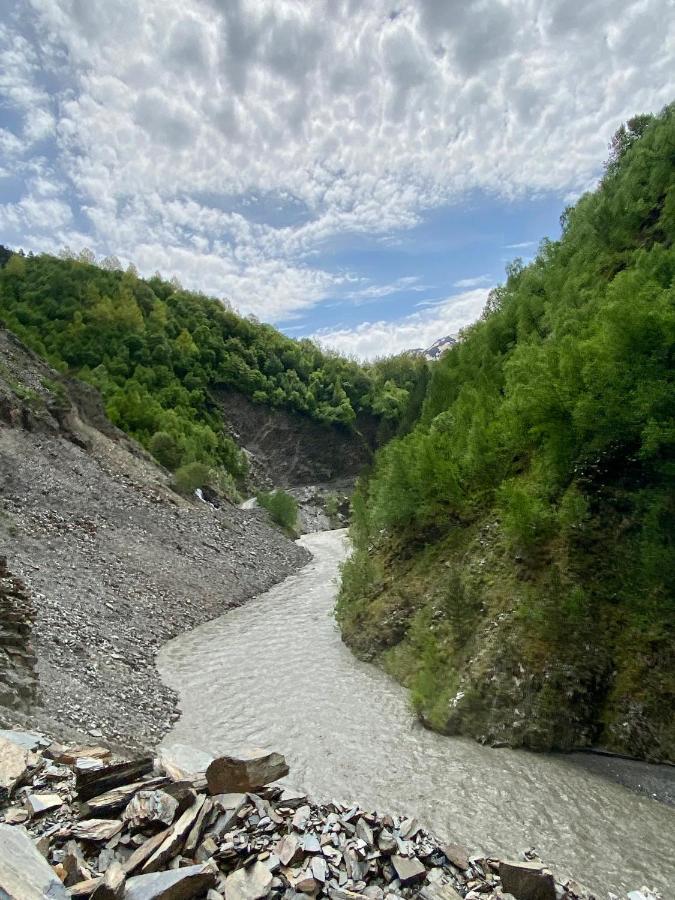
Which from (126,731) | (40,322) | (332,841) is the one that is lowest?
(126,731)

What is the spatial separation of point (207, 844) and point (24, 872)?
7.23ft

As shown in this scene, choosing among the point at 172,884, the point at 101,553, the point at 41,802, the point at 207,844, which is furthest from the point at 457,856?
the point at 101,553

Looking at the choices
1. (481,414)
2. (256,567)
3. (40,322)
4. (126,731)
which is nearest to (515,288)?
(481,414)

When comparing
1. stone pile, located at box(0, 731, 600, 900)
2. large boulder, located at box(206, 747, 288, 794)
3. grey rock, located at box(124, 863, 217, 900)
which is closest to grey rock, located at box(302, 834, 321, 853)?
stone pile, located at box(0, 731, 600, 900)

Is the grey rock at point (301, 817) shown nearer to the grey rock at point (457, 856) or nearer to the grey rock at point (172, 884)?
the grey rock at point (172, 884)

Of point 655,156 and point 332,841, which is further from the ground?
point 655,156

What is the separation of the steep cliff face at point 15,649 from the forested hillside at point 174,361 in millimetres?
49422

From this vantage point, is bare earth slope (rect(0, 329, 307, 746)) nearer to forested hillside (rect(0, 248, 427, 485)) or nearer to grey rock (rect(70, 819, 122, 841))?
grey rock (rect(70, 819, 122, 841))

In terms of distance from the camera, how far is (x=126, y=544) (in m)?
34.2

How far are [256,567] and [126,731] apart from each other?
84.9ft

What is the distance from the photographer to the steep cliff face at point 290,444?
4491 inches

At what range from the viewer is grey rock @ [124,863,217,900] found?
6234 millimetres

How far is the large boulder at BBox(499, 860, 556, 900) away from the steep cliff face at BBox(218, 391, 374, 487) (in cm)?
10248

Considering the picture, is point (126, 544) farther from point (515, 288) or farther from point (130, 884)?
point (515, 288)
